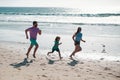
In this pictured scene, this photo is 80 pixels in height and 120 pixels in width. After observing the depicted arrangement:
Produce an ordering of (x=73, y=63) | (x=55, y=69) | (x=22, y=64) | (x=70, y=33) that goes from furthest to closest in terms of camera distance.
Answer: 1. (x=70, y=33)
2. (x=73, y=63)
3. (x=22, y=64)
4. (x=55, y=69)

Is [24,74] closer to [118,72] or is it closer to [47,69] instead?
[47,69]

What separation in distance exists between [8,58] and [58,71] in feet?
9.49

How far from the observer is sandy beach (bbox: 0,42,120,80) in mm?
8258

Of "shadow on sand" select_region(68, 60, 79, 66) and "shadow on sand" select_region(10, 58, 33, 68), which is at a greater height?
"shadow on sand" select_region(10, 58, 33, 68)

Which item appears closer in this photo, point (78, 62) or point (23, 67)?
point (23, 67)

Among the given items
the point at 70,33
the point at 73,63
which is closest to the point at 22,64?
the point at 73,63

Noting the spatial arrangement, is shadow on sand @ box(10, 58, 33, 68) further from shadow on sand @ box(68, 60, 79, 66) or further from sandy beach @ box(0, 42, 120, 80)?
shadow on sand @ box(68, 60, 79, 66)

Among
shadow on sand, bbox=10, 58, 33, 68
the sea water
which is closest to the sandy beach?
shadow on sand, bbox=10, 58, 33, 68

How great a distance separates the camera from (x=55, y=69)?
9328mm

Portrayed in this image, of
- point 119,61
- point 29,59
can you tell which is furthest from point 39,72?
point 119,61

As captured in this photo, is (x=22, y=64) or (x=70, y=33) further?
(x=70, y=33)

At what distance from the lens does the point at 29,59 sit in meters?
11.0

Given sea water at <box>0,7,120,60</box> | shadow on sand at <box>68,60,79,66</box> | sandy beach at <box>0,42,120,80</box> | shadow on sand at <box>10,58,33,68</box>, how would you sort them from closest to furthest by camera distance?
1. sandy beach at <box>0,42,120,80</box>
2. shadow on sand at <box>10,58,33,68</box>
3. shadow on sand at <box>68,60,79,66</box>
4. sea water at <box>0,7,120,60</box>

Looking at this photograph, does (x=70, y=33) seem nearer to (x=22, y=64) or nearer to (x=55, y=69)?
(x=22, y=64)
